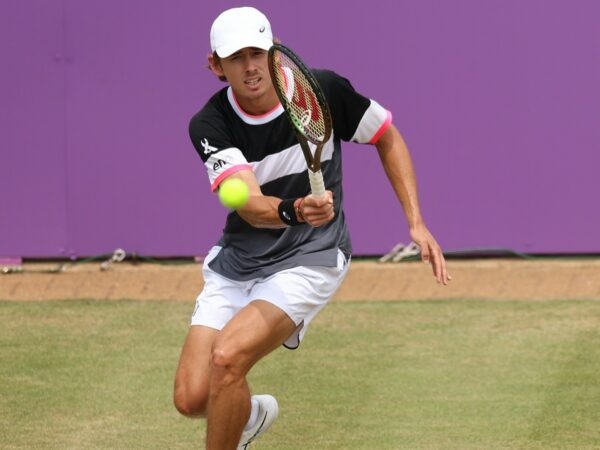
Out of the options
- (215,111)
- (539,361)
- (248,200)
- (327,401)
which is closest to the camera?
(248,200)

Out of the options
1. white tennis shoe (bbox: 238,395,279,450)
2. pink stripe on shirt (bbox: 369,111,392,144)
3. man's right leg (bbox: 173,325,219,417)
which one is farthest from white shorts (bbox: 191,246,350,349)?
pink stripe on shirt (bbox: 369,111,392,144)

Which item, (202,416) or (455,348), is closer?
(202,416)

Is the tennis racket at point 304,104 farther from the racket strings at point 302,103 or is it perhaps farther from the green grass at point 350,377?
the green grass at point 350,377

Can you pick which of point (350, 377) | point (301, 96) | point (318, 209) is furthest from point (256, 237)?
point (350, 377)

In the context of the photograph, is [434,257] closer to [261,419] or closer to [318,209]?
[318,209]

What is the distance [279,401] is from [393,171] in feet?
5.76

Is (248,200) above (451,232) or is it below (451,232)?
above

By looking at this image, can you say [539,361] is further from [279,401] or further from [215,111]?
[215,111]

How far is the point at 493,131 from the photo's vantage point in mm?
10930

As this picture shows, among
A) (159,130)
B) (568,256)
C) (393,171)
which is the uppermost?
(393,171)

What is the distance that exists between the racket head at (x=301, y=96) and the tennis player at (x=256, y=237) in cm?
28

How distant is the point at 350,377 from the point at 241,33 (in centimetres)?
270

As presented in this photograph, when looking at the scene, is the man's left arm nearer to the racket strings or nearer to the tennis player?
the tennis player

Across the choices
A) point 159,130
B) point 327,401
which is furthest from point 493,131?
point 327,401
